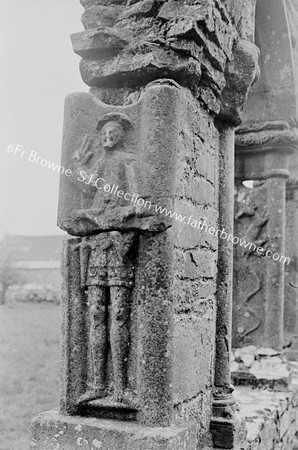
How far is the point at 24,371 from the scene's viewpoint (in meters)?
9.57

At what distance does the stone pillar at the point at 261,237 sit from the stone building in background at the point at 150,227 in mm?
→ 2076

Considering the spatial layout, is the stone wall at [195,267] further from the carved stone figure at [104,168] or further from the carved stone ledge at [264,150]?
the carved stone ledge at [264,150]

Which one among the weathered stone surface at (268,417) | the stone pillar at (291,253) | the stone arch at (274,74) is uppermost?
the stone arch at (274,74)

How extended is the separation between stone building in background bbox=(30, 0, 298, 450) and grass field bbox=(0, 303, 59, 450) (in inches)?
144

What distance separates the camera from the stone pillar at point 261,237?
5.03 meters

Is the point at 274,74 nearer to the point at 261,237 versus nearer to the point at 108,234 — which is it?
the point at 261,237

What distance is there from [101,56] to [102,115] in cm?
36

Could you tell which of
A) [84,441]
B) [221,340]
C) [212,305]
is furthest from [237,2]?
[84,441]

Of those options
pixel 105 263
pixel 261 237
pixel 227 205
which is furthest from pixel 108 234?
pixel 261 237

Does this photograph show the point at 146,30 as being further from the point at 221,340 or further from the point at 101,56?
the point at 221,340

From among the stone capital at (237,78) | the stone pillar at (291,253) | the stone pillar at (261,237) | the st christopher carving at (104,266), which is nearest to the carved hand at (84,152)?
the st christopher carving at (104,266)

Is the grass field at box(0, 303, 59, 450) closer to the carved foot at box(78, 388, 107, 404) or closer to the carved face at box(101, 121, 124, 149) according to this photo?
the carved foot at box(78, 388, 107, 404)

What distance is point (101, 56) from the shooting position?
253 centimetres

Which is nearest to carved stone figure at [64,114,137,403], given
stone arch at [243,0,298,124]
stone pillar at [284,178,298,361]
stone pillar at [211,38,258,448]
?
stone pillar at [211,38,258,448]
